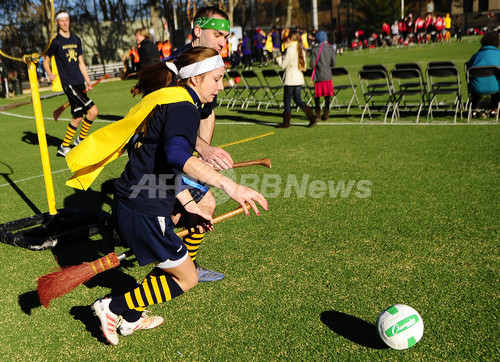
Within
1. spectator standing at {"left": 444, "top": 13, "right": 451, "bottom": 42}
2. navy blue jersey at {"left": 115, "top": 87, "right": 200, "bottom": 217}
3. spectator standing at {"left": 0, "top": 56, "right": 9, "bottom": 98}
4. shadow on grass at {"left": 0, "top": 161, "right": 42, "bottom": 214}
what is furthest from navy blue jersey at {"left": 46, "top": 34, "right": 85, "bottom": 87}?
spectator standing at {"left": 444, "top": 13, "right": 451, "bottom": 42}

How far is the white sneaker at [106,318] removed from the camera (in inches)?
128

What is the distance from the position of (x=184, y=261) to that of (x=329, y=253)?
5.78 feet

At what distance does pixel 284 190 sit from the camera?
256 inches

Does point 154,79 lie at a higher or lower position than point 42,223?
higher

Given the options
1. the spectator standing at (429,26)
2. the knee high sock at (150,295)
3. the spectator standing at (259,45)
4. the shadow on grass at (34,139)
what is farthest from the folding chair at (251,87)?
the spectator standing at (429,26)

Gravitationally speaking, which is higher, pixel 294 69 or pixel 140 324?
pixel 294 69

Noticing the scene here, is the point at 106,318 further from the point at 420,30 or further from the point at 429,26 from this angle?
the point at 429,26

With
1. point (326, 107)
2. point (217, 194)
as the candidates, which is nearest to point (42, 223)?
point (217, 194)

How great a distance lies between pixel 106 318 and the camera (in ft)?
10.7

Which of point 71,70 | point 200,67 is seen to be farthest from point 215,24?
point 71,70

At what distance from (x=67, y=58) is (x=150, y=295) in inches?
276

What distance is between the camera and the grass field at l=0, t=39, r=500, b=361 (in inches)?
130

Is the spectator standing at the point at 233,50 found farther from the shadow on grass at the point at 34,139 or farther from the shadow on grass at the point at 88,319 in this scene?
the shadow on grass at the point at 88,319

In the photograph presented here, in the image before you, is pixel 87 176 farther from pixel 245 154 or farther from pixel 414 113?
pixel 414 113
